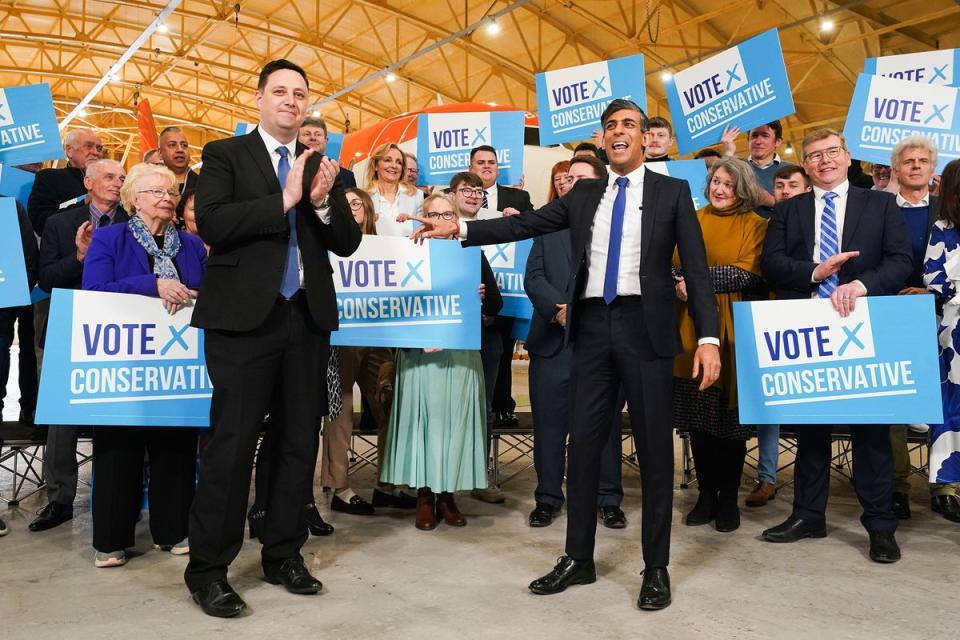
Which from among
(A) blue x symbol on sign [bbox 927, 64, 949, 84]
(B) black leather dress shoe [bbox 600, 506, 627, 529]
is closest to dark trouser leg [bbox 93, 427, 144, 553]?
(B) black leather dress shoe [bbox 600, 506, 627, 529]

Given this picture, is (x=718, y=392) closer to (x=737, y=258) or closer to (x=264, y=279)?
(x=737, y=258)

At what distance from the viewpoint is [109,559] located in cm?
311

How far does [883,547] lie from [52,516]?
11.2 feet

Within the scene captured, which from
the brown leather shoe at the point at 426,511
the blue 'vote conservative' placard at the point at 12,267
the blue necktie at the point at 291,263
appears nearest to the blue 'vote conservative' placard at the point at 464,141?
the brown leather shoe at the point at 426,511

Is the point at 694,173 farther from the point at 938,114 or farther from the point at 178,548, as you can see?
the point at 178,548

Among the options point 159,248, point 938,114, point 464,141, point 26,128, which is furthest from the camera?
point 464,141

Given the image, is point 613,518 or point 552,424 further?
point 552,424

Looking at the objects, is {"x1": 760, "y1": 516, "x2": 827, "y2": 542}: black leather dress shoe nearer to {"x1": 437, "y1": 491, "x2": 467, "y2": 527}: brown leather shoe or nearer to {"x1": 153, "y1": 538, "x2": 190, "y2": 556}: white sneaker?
{"x1": 437, "y1": 491, "x2": 467, "y2": 527}: brown leather shoe

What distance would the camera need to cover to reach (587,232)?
292 centimetres

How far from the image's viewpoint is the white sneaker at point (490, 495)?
4.28 m

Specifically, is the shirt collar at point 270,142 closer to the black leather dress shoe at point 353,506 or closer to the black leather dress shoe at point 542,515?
the black leather dress shoe at point 353,506

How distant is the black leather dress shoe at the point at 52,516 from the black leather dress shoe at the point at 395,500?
1367mm

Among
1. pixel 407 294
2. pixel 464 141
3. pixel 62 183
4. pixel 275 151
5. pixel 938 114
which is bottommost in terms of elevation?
pixel 407 294

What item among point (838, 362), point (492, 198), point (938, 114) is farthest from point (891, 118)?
point (492, 198)
